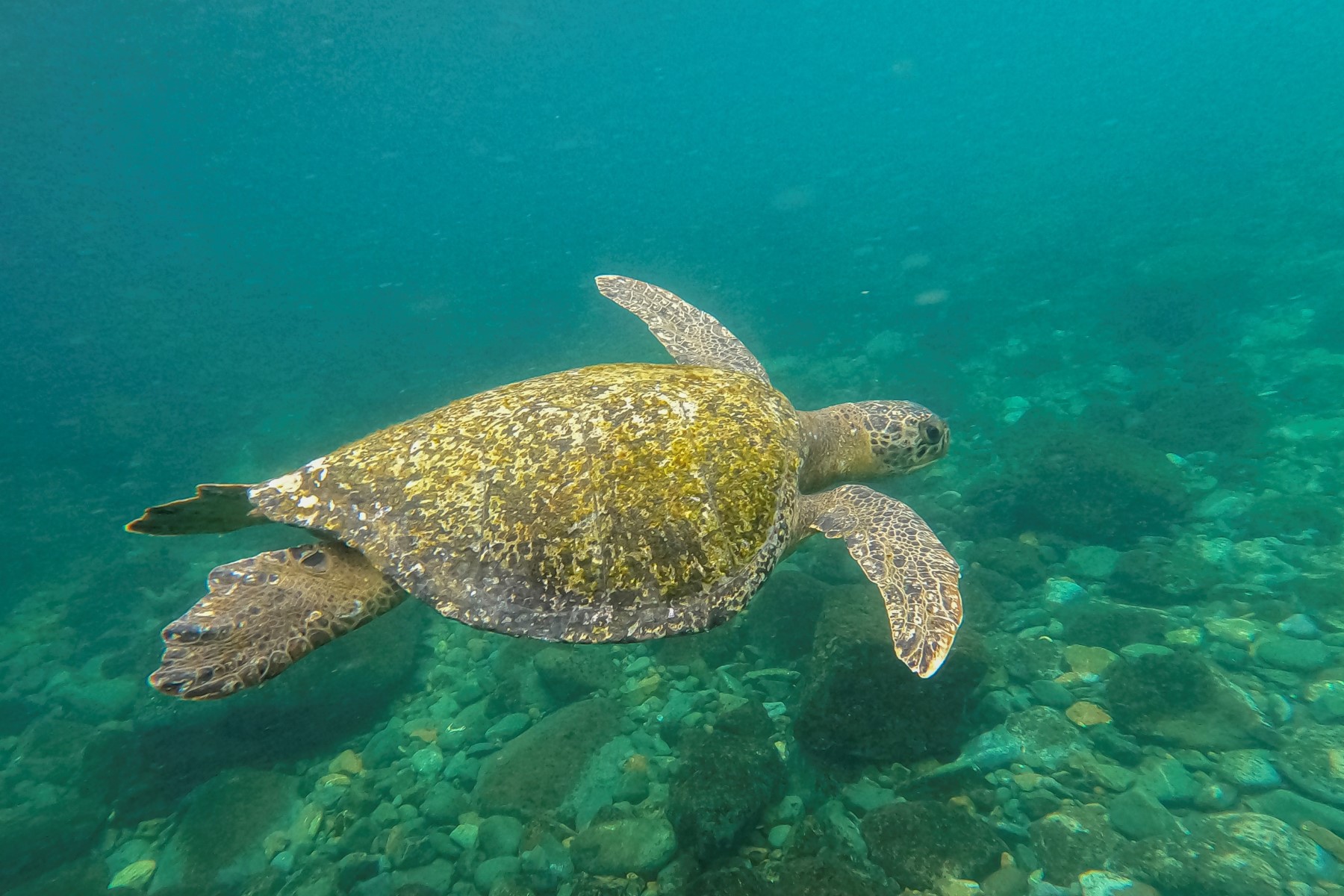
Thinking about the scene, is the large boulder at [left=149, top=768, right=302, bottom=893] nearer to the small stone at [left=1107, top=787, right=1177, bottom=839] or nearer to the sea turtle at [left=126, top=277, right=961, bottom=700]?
the sea turtle at [left=126, top=277, right=961, bottom=700]

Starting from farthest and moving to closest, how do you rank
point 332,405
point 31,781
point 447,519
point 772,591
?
point 332,405
point 31,781
point 772,591
point 447,519

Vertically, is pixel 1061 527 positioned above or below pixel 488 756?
below

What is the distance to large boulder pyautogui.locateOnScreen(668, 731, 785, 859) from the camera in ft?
12.6

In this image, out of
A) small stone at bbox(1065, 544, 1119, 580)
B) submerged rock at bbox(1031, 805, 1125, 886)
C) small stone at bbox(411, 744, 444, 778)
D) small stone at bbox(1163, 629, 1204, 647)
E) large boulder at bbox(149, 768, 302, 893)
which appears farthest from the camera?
small stone at bbox(1065, 544, 1119, 580)

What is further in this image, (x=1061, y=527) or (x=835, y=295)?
(x=835, y=295)

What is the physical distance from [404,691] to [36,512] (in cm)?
1438

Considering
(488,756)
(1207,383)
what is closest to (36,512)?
(488,756)

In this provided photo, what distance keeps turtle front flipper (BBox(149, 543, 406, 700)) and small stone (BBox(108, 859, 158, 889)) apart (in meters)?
3.33

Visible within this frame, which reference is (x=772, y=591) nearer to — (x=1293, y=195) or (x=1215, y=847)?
(x=1215, y=847)

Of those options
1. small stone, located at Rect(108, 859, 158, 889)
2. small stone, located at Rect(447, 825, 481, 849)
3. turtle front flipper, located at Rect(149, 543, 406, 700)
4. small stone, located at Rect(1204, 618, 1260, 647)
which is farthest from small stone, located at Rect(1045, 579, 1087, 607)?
small stone, located at Rect(108, 859, 158, 889)

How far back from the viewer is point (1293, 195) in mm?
17875

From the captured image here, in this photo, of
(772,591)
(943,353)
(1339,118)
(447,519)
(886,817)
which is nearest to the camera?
(447,519)

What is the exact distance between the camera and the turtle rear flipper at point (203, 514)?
3188 millimetres

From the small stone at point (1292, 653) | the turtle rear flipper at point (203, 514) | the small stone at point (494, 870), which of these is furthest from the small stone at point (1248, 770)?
the turtle rear flipper at point (203, 514)
